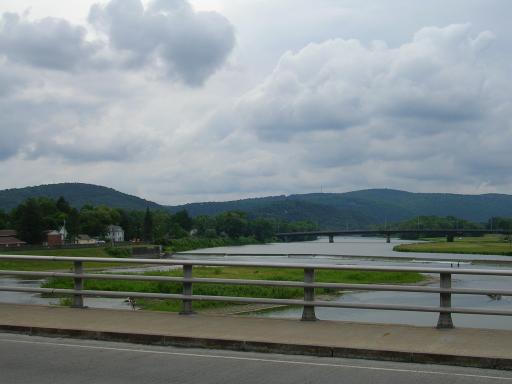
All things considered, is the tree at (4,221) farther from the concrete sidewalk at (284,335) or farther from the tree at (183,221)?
the concrete sidewalk at (284,335)

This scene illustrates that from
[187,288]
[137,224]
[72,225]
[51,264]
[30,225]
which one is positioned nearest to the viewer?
[187,288]

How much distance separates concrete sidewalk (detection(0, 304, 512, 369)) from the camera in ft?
30.9

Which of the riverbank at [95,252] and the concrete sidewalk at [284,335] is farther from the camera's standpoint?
the riverbank at [95,252]

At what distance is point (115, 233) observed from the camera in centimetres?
18162

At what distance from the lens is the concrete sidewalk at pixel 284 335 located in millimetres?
9422

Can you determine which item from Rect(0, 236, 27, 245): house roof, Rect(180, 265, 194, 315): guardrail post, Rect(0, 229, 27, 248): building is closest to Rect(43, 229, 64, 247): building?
Rect(0, 229, 27, 248): building

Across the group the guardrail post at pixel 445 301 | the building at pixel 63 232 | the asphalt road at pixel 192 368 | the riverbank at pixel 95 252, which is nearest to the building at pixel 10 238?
the building at pixel 63 232

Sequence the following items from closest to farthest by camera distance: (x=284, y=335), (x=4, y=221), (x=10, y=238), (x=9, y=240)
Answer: (x=284, y=335), (x=9, y=240), (x=10, y=238), (x=4, y=221)

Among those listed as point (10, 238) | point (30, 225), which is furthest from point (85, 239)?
point (30, 225)

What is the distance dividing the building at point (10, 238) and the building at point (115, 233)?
108 ft

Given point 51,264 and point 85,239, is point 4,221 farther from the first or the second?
point 51,264

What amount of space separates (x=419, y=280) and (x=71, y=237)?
375 ft

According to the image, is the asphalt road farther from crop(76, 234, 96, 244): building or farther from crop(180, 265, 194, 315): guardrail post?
crop(76, 234, 96, 244): building

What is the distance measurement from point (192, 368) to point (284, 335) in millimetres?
2092
